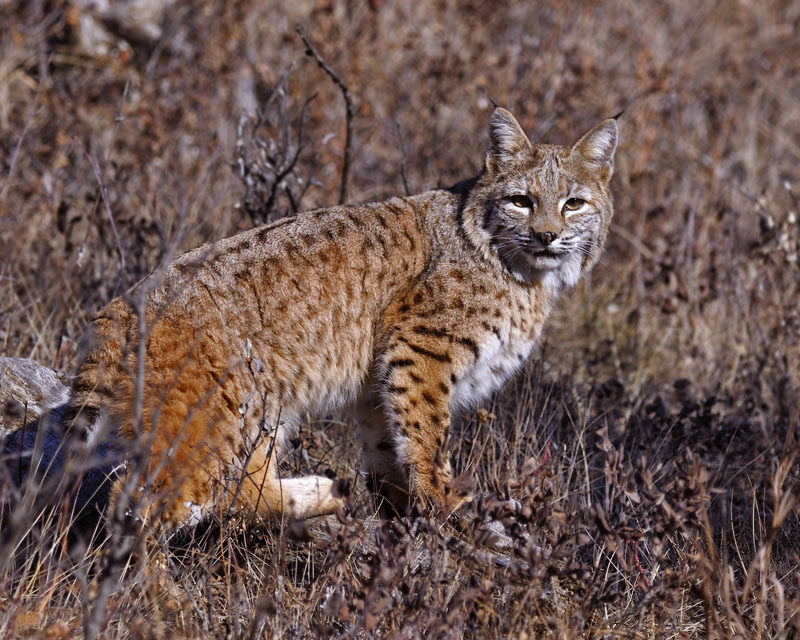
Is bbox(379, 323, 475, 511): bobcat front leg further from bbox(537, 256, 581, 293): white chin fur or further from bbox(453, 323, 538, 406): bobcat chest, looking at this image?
bbox(537, 256, 581, 293): white chin fur

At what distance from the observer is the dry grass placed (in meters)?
3.66

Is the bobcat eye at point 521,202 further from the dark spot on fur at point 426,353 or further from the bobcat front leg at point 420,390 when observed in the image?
the dark spot on fur at point 426,353

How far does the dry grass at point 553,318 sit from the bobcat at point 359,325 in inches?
10.5

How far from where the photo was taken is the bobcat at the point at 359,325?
4039 mm

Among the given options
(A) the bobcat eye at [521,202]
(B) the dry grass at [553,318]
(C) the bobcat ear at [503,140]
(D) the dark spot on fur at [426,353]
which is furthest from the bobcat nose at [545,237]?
(B) the dry grass at [553,318]

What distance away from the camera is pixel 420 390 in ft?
15.0

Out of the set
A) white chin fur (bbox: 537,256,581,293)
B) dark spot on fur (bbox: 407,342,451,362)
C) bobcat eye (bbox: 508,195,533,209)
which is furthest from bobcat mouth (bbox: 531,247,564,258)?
dark spot on fur (bbox: 407,342,451,362)

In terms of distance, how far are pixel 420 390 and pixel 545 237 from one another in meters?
1.01

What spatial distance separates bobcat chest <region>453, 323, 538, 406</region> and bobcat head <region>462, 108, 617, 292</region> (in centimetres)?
32

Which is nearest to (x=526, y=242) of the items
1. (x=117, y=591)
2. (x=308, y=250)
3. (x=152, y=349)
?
(x=308, y=250)

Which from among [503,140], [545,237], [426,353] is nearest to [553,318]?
[503,140]

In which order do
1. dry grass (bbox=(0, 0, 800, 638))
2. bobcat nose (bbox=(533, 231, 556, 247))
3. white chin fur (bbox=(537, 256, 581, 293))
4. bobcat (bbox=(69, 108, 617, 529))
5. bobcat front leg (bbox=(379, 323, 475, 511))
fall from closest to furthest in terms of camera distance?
dry grass (bbox=(0, 0, 800, 638)), bobcat (bbox=(69, 108, 617, 529)), bobcat front leg (bbox=(379, 323, 475, 511)), bobcat nose (bbox=(533, 231, 556, 247)), white chin fur (bbox=(537, 256, 581, 293))

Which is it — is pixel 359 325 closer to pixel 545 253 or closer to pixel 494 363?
pixel 494 363

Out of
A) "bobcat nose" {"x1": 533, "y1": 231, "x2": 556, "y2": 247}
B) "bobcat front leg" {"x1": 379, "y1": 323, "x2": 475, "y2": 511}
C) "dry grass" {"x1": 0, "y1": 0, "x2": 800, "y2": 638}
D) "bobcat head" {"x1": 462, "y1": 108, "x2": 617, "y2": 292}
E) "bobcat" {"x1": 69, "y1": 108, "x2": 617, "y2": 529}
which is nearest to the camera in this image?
"dry grass" {"x1": 0, "y1": 0, "x2": 800, "y2": 638}
